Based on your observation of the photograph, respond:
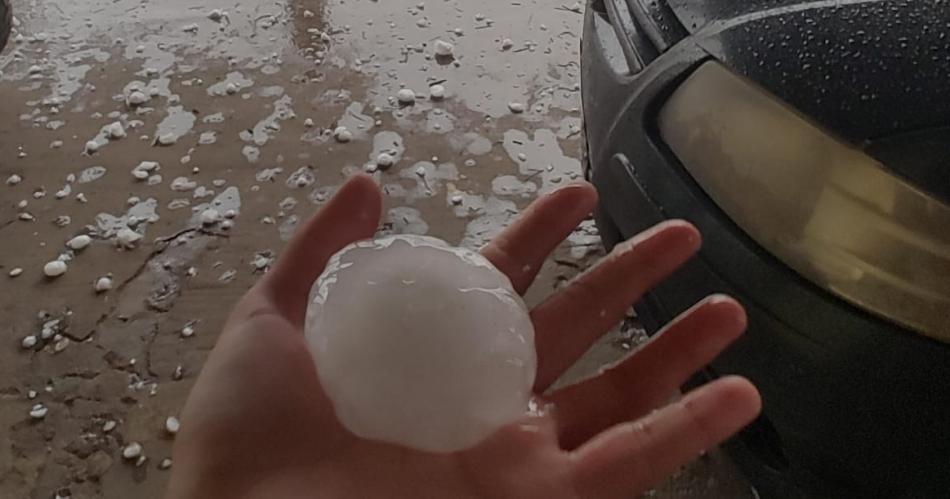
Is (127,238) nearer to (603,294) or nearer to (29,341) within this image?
(29,341)

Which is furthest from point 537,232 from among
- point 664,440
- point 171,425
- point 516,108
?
point 516,108

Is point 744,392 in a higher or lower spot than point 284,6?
higher

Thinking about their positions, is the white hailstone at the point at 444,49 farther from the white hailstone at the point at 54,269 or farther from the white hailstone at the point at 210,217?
the white hailstone at the point at 54,269

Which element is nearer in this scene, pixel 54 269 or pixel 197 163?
pixel 54 269

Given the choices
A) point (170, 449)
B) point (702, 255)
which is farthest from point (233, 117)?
point (702, 255)

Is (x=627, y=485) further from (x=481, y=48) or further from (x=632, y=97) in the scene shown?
(x=481, y=48)

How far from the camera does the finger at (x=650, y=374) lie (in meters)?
0.94

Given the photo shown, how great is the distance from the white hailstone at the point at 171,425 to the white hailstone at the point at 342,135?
0.65 meters

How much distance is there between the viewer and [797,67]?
3.20 feet

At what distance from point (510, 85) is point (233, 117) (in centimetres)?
52

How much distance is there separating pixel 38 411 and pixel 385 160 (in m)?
0.69

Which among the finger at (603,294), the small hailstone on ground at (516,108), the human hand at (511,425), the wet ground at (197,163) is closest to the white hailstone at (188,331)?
the wet ground at (197,163)

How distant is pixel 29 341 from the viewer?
4.76 feet

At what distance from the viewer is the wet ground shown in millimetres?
1380
